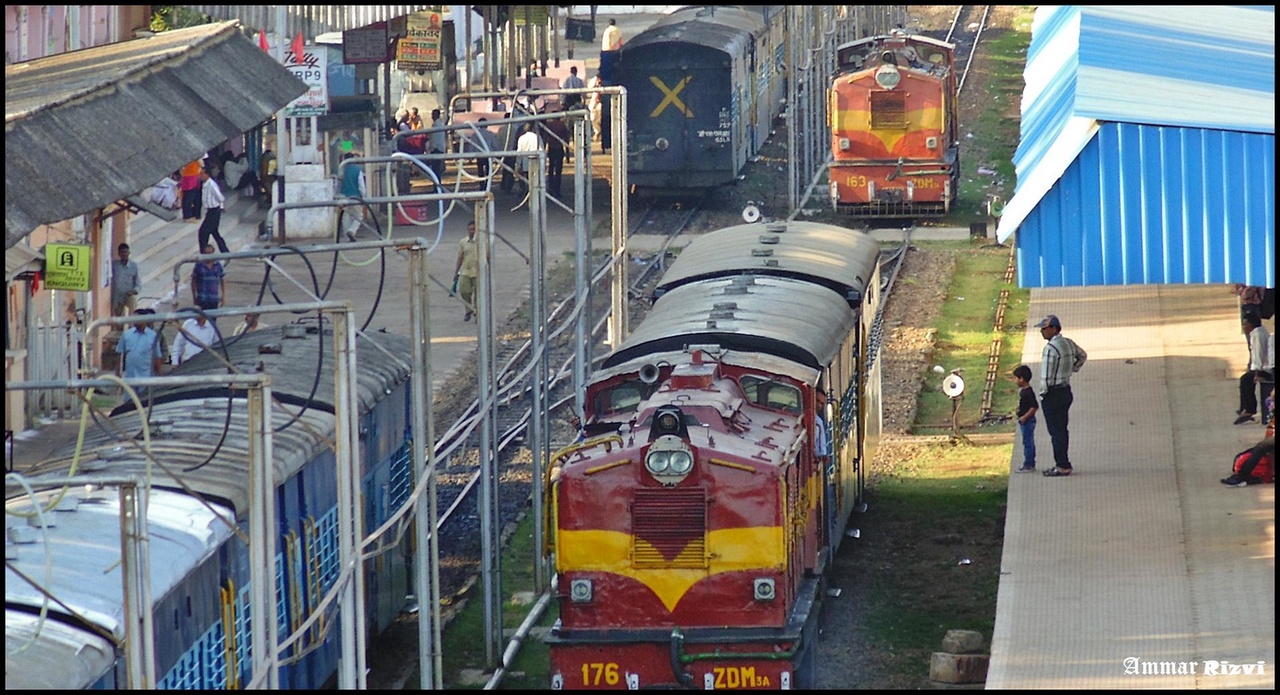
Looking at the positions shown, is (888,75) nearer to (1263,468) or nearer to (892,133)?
(892,133)

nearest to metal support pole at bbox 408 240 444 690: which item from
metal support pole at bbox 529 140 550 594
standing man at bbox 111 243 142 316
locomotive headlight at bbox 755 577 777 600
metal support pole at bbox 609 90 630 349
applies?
locomotive headlight at bbox 755 577 777 600

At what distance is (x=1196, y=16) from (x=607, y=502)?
11.6 meters

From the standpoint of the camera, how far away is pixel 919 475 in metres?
20.4

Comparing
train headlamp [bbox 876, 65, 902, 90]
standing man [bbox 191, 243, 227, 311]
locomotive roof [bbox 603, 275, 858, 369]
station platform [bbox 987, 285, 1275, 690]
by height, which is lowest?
station platform [bbox 987, 285, 1275, 690]

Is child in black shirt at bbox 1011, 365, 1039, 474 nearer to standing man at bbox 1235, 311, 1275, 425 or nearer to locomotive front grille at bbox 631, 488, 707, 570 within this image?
standing man at bbox 1235, 311, 1275, 425

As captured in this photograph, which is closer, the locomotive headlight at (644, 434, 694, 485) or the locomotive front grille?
the locomotive headlight at (644, 434, 694, 485)

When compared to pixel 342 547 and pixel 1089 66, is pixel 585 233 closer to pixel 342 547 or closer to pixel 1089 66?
pixel 1089 66

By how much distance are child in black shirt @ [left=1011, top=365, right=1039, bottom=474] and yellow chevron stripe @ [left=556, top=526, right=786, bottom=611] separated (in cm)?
606

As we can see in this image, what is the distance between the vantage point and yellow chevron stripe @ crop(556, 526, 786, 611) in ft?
43.5

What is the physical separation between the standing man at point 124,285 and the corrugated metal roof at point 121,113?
174 inches

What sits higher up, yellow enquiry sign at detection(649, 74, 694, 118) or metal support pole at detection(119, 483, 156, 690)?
yellow enquiry sign at detection(649, 74, 694, 118)

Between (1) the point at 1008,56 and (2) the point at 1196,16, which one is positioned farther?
(1) the point at 1008,56

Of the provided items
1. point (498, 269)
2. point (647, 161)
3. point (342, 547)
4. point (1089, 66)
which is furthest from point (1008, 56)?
point (342, 547)

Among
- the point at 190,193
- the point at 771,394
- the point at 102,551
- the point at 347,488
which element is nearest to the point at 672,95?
the point at 190,193
